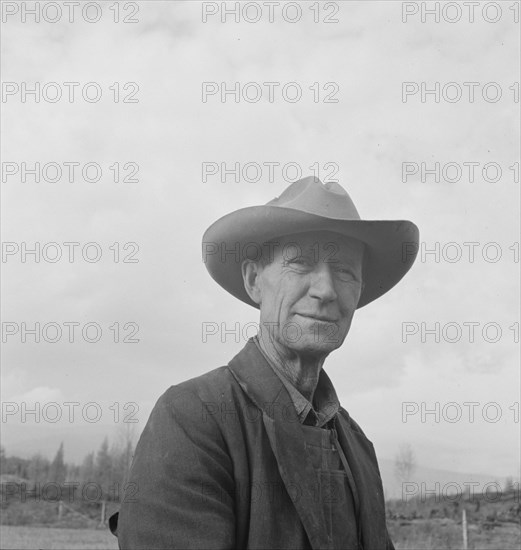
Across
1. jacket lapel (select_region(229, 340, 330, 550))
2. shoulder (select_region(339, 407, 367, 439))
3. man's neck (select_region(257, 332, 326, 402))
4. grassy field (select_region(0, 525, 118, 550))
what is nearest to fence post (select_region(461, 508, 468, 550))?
grassy field (select_region(0, 525, 118, 550))

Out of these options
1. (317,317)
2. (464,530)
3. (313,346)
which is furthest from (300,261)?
(464,530)

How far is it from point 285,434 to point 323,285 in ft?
1.88

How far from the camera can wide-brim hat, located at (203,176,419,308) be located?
292 centimetres

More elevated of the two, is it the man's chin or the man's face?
the man's face

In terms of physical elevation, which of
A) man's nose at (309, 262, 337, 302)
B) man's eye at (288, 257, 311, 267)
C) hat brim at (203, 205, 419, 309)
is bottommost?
man's nose at (309, 262, 337, 302)

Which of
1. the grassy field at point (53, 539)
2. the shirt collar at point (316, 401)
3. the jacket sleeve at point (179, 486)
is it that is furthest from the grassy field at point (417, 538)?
the jacket sleeve at point (179, 486)

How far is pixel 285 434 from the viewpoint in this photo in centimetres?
271

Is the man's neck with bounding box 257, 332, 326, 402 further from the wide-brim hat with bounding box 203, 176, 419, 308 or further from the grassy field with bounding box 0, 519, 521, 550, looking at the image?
the grassy field with bounding box 0, 519, 521, 550

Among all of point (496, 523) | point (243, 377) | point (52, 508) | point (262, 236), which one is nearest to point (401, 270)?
point (262, 236)

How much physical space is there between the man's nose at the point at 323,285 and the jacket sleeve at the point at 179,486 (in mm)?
601

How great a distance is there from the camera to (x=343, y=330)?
2.89 metres

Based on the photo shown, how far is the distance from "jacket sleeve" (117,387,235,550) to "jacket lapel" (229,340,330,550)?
0.66 feet

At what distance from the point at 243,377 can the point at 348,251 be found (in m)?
0.66

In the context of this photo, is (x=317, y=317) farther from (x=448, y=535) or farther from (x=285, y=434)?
(x=448, y=535)
